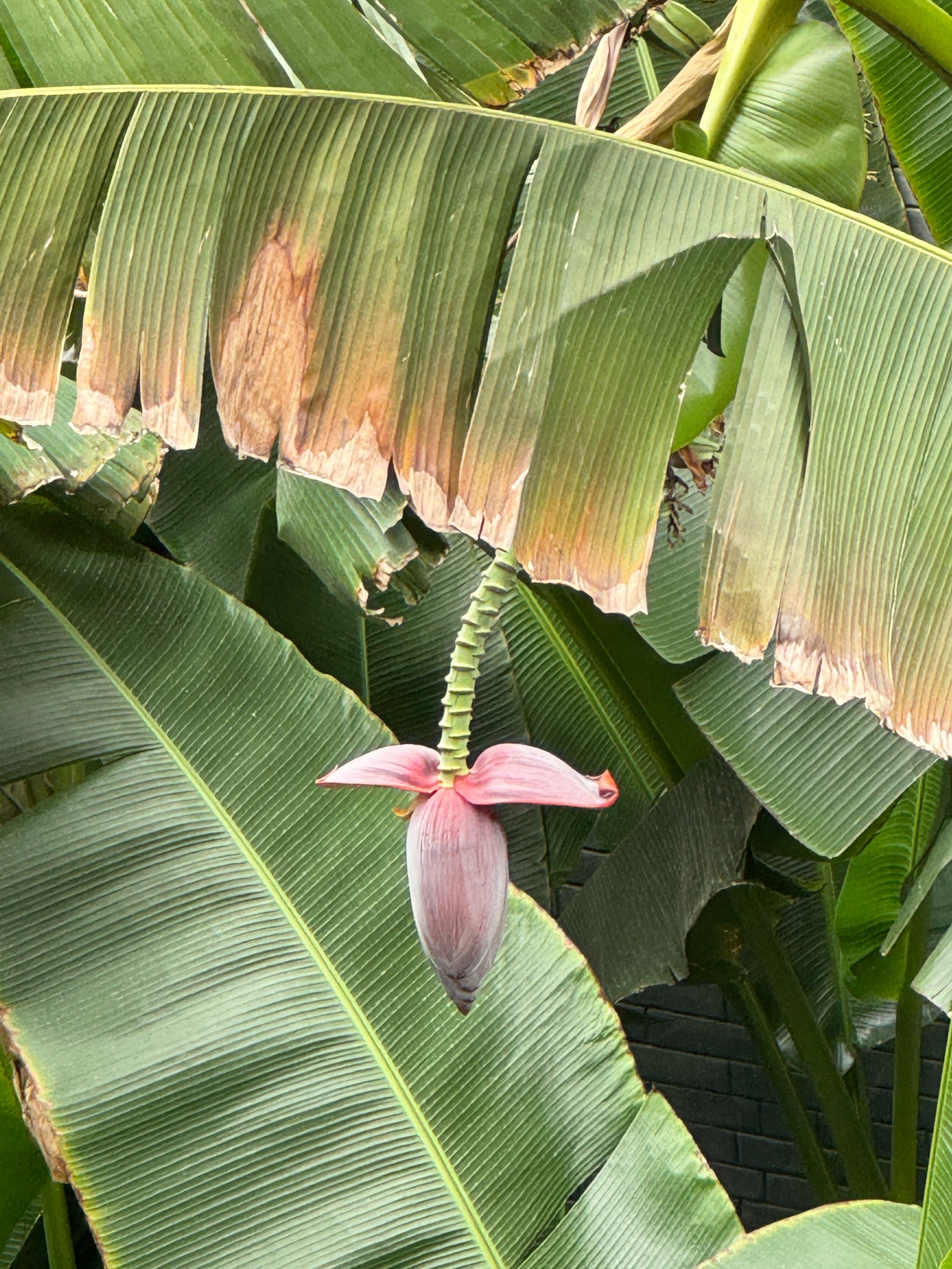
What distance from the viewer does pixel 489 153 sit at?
0.50 m

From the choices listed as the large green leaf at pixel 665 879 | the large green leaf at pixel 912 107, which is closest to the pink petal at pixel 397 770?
the large green leaf at pixel 665 879

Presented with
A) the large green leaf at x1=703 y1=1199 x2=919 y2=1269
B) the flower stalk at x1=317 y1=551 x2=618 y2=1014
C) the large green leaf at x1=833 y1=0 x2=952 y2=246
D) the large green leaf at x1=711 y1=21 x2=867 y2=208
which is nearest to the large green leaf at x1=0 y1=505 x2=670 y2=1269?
the large green leaf at x1=703 y1=1199 x2=919 y2=1269

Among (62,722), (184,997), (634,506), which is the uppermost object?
(634,506)

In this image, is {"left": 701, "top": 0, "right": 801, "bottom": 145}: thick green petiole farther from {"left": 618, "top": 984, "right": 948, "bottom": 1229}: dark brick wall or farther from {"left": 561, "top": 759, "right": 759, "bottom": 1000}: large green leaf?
{"left": 618, "top": 984, "right": 948, "bottom": 1229}: dark brick wall

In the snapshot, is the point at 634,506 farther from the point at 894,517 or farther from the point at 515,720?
the point at 515,720

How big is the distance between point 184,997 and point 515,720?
1.44 feet

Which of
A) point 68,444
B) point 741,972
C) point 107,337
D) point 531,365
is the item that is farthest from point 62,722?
point 741,972

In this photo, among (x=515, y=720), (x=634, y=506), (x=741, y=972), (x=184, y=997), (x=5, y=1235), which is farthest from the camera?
(x=741, y=972)

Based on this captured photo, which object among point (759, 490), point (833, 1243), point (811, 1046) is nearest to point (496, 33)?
point (759, 490)

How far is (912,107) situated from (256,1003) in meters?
0.85

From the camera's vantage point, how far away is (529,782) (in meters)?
0.41

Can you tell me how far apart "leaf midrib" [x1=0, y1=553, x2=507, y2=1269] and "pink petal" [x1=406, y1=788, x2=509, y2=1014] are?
1.21 feet

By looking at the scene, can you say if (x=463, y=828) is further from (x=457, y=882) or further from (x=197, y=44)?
(x=197, y=44)

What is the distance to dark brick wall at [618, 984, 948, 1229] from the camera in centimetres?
227
